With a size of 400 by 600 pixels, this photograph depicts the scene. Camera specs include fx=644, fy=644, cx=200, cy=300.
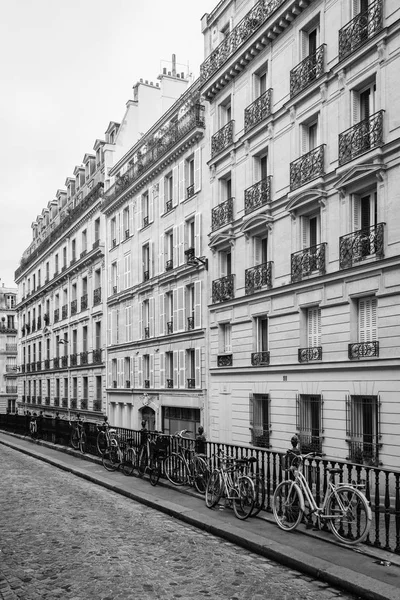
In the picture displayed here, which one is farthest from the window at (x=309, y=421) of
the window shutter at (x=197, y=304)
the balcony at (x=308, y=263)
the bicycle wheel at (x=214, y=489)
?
the window shutter at (x=197, y=304)

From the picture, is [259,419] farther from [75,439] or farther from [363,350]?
[75,439]

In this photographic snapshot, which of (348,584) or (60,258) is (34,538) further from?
(60,258)

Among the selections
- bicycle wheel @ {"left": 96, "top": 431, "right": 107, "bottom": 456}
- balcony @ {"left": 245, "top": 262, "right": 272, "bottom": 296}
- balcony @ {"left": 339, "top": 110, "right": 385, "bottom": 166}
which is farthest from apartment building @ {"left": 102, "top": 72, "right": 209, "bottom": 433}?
balcony @ {"left": 339, "top": 110, "right": 385, "bottom": 166}

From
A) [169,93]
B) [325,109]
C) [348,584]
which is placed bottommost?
[348,584]

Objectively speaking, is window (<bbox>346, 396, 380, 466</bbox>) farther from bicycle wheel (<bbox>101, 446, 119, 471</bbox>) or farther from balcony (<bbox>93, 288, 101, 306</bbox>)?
balcony (<bbox>93, 288, 101, 306</bbox>)

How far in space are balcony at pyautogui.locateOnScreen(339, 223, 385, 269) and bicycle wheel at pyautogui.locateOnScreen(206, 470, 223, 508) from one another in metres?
7.22

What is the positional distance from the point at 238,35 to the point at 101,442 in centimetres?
1511

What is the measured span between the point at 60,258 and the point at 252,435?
Result: 3117cm

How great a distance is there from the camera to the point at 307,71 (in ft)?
63.2

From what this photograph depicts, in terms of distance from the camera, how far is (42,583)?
7754mm

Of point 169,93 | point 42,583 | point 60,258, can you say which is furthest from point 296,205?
point 60,258

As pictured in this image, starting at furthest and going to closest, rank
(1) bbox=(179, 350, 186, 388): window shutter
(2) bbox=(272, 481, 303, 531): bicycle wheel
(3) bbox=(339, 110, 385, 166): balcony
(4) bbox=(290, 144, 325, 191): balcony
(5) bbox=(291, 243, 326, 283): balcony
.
Answer: 1. (1) bbox=(179, 350, 186, 388): window shutter
2. (4) bbox=(290, 144, 325, 191): balcony
3. (5) bbox=(291, 243, 326, 283): balcony
4. (3) bbox=(339, 110, 385, 166): balcony
5. (2) bbox=(272, 481, 303, 531): bicycle wheel

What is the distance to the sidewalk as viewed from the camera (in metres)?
7.40

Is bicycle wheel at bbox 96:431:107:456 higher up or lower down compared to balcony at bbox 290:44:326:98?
lower down
